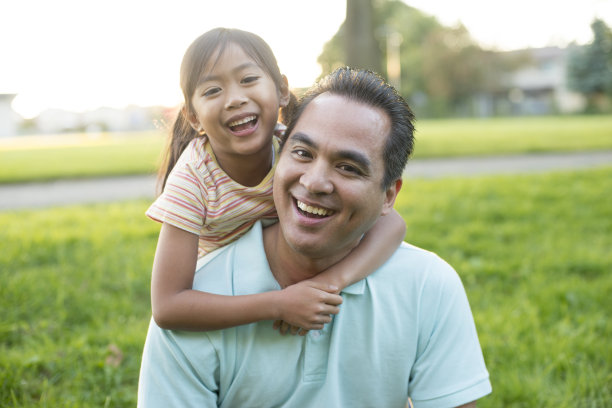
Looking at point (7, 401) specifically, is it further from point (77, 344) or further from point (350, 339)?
point (350, 339)

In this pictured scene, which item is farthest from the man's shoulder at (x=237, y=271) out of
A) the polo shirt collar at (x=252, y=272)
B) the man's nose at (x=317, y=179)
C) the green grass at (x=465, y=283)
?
the green grass at (x=465, y=283)

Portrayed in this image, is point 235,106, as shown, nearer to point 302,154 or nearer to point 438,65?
point 302,154

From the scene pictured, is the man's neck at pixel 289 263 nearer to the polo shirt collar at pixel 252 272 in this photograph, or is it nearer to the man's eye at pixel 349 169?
the polo shirt collar at pixel 252 272

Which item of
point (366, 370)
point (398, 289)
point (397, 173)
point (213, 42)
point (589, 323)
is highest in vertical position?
point (213, 42)

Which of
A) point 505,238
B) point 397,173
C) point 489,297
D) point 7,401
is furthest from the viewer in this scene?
point 505,238

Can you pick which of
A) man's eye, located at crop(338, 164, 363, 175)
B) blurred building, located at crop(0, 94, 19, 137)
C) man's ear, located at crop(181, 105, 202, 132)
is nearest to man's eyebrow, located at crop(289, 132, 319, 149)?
man's eye, located at crop(338, 164, 363, 175)

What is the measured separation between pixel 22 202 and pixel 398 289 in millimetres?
7871

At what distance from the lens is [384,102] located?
Answer: 6.45 ft

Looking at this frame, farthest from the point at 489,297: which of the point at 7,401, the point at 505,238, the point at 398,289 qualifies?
the point at 7,401

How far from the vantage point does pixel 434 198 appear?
7.25m

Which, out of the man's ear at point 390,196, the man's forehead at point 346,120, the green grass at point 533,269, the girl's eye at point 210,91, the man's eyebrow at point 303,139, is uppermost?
the girl's eye at point 210,91

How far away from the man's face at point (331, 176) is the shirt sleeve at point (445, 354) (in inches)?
13.2

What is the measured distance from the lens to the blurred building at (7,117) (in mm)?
56594

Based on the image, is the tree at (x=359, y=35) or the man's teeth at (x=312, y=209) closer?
the man's teeth at (x=312, y=209)
